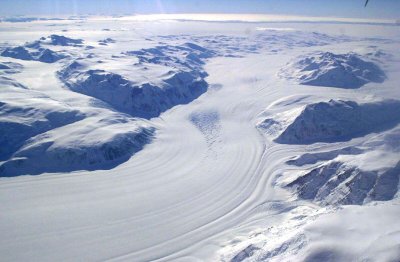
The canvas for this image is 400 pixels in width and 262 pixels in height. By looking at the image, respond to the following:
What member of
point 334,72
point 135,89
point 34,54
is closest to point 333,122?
point 135,89

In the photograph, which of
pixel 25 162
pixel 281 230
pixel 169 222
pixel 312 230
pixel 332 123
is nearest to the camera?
pixel 312 230

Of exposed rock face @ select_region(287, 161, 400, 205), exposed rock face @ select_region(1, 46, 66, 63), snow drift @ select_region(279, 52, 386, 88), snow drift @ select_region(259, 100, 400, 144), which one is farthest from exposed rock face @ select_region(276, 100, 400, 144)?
exposed rock face @ select_region(1, 46, 66, 63)

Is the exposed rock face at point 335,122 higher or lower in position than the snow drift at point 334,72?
lower

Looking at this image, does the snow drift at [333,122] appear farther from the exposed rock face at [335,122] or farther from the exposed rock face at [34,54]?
the exposed rock face at [34,54]

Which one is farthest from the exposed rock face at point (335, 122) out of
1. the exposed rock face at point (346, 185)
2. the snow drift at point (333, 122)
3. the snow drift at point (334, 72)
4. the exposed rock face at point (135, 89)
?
the snow drift at point (334, 72)

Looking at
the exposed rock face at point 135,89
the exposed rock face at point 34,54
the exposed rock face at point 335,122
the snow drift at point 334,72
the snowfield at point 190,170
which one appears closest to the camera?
the snowfield at point 190,170

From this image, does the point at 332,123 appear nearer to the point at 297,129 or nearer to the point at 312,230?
the point at 297,129

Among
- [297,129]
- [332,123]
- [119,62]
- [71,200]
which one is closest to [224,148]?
[297,129]

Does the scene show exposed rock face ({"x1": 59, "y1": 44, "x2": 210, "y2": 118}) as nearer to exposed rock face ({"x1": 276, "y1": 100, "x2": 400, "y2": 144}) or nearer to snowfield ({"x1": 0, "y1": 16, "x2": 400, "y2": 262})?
snowfield ({"x1": 0, "y1": 16, "x2": 400, "y2": 262})
